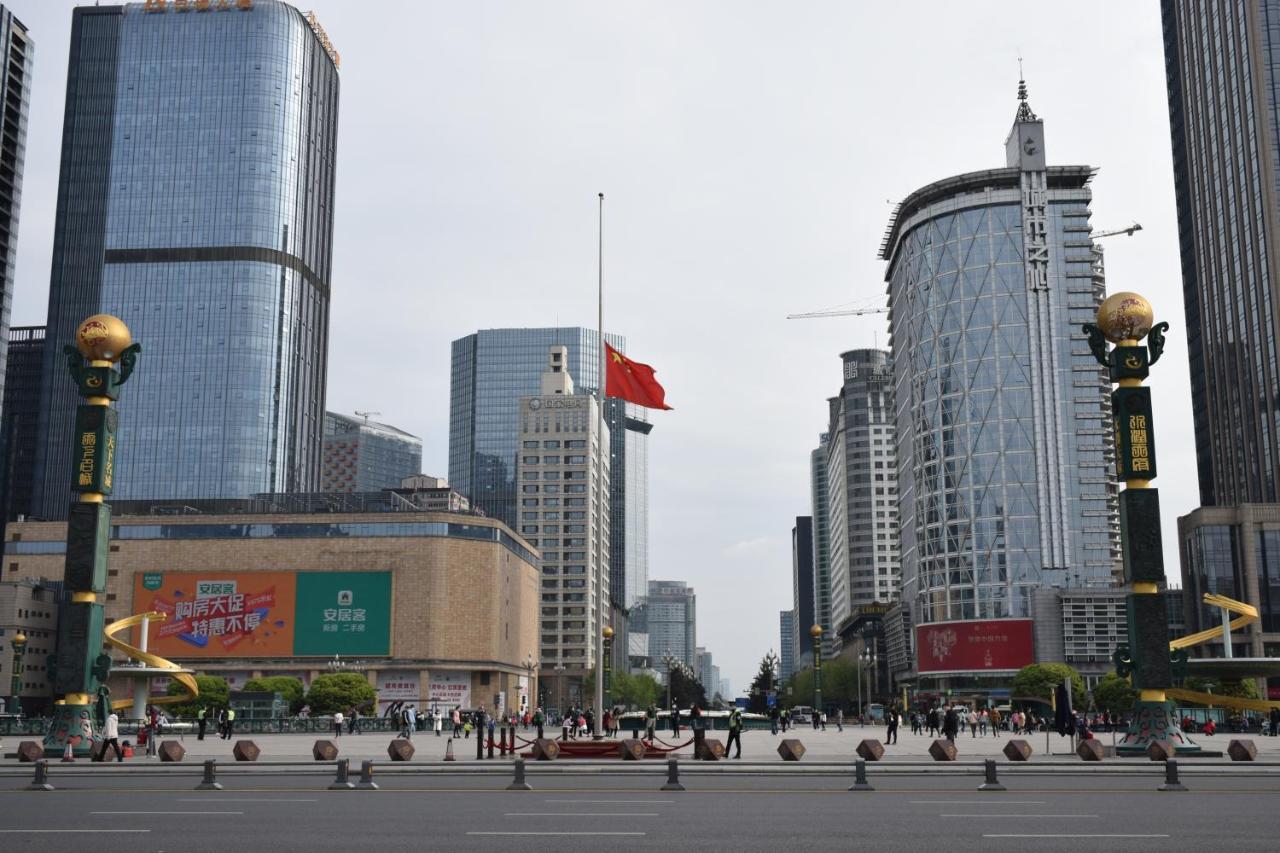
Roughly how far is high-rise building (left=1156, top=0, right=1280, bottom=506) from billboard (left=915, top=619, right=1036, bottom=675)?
100.0 ft

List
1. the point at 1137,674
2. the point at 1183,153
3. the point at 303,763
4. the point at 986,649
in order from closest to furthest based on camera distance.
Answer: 1. the point at 303,763
2. the point at 1137,674
3. the point at 986,649
4. the point at 1183,153

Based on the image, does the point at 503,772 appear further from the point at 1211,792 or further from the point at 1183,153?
the point at 1183,153

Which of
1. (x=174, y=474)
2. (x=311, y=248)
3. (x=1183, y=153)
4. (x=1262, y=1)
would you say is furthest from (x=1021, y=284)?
(x=174, y=474)

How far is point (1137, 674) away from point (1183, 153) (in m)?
142

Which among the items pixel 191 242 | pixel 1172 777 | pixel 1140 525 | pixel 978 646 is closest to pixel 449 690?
pixel 978 646

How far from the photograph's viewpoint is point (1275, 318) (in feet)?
436

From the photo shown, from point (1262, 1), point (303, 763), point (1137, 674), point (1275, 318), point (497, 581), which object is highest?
point (1262, 1)

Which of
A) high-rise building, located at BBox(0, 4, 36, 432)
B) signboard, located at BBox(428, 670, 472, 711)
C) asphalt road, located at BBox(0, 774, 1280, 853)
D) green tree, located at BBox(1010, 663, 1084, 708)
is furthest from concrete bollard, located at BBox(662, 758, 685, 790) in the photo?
high-rise building, located at BBox(0, 4, 36, 432)

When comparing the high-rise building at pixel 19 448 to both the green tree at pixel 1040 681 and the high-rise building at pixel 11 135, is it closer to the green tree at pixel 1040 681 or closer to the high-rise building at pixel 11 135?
the high-rise building at pixel 11 135

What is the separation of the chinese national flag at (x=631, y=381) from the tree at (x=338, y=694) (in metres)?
60.7

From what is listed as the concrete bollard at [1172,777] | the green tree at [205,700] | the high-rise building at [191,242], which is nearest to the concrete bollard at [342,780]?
the concrete bollard at [1172,777]

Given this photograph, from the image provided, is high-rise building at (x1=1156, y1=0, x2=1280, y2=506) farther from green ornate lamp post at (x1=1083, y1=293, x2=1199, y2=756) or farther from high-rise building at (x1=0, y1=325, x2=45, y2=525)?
high-rise building at (x1=0, y1=325, x2=45, y2=525)

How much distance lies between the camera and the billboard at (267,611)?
123312 millimetres

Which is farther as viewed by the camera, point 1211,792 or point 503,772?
point 503,772
